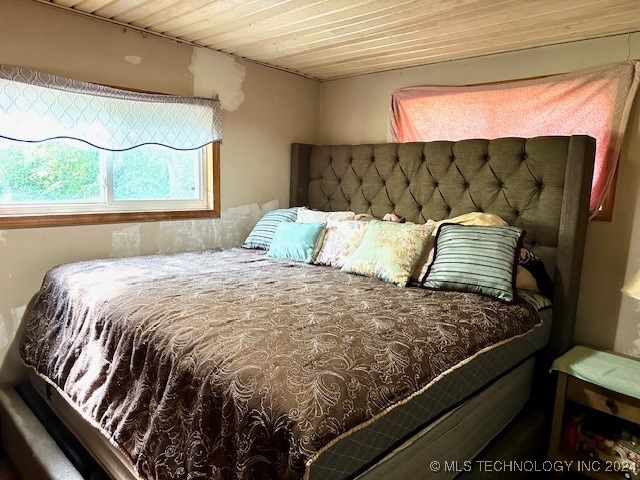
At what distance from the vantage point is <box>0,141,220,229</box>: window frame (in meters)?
2.10

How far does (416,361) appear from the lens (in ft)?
3.84

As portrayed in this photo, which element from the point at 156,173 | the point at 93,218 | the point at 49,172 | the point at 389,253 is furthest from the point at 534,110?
the point at 49,172

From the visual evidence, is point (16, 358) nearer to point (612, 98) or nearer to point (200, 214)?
point (200, 214)

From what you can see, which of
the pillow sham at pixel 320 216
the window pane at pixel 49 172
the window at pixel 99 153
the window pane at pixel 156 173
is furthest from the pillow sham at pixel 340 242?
the window pane at pixel 49 172

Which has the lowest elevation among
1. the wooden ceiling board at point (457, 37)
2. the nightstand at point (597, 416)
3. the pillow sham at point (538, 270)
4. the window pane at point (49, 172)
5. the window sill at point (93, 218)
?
the nightstand at point (597, 416)

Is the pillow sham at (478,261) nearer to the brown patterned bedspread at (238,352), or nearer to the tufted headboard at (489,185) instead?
the brown patterned bedspread at (238,352)

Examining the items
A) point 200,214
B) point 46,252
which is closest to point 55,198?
point 46,252

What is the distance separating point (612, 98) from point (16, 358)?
3277 millimetres

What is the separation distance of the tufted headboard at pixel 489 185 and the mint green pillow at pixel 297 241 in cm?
57

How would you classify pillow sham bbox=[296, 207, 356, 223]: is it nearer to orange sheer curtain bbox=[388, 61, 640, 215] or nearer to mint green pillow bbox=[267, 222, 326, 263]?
mint green pillow bbox=[267, 222, 326, 263]

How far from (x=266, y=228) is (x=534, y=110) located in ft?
5.72

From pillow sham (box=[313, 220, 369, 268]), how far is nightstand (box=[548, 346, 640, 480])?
3.62ft

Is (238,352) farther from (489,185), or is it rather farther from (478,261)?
(489,185)

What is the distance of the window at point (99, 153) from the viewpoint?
2047 mm
